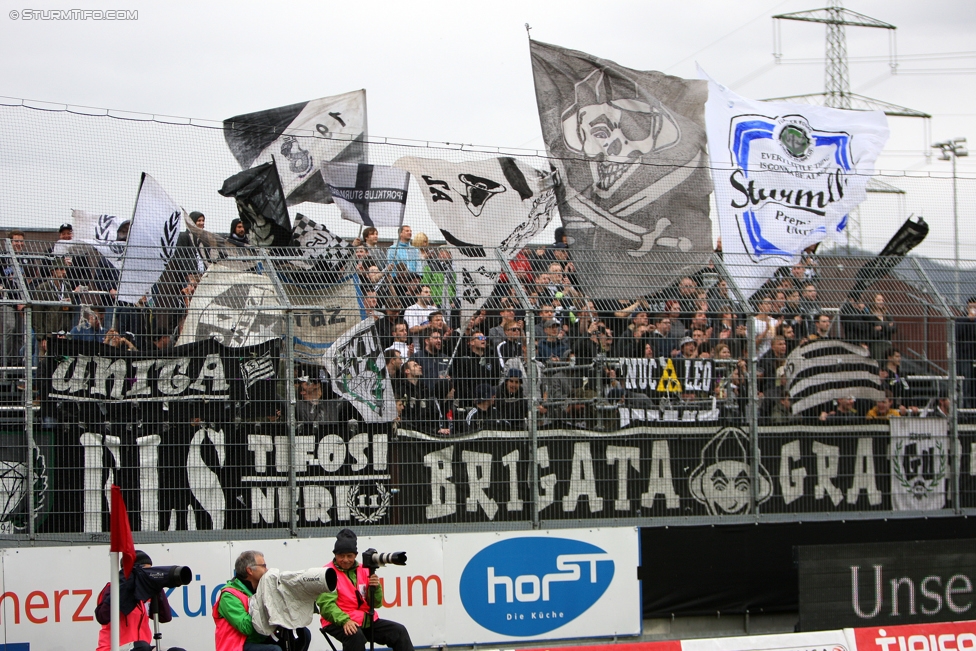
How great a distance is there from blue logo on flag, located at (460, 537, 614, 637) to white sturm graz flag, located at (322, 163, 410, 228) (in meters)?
3.82

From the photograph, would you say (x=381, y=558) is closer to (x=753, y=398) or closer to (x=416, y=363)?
(x=416, y=363)

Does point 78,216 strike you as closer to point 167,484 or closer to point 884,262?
point 167,484

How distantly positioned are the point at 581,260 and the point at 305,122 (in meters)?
3.72

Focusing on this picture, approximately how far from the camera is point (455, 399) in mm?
8766

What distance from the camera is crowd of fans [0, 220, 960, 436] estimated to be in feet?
27.3

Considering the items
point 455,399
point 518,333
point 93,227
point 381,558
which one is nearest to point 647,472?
point 518,333

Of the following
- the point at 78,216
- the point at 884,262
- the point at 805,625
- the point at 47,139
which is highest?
the point at 47,139

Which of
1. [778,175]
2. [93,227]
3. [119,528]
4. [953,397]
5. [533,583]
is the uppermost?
[778,175]

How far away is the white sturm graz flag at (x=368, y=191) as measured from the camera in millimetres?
10727

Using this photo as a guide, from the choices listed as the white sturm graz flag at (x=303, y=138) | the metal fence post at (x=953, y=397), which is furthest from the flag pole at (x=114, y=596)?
the metal fence post at (x=953, y=397)

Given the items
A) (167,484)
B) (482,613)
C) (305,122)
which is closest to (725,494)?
(482,613)

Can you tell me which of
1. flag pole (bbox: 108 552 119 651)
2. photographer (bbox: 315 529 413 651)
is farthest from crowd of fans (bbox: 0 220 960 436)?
flag pole (bbox: 108 552 119 651)

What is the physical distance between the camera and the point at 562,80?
1188cm

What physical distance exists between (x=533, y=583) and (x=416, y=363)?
7.24 ft
